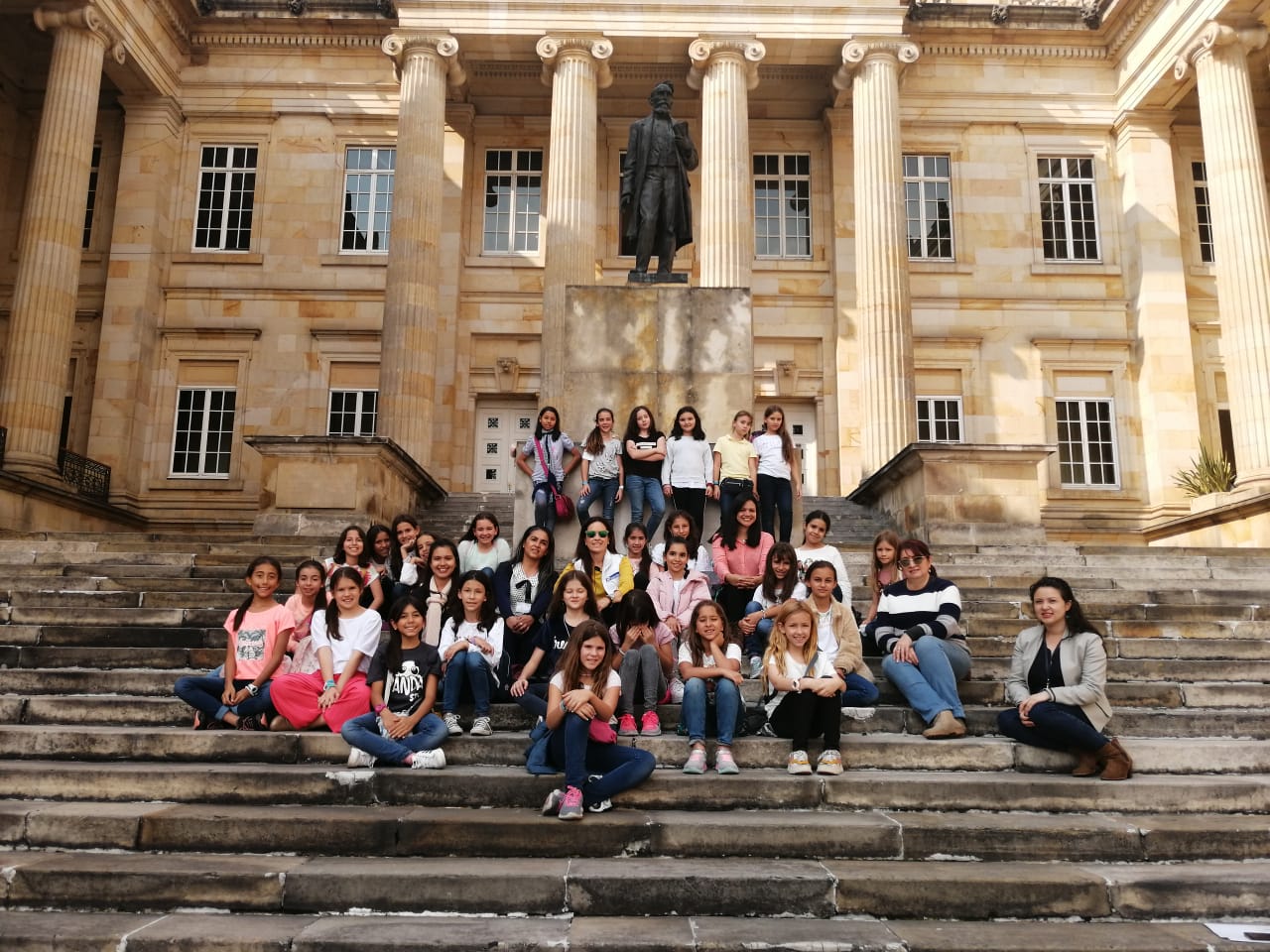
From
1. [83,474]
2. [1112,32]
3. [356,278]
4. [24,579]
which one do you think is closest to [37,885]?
[24,579]

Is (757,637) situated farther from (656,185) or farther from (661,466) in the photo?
(656,185)

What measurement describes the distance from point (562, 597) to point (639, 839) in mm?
1934

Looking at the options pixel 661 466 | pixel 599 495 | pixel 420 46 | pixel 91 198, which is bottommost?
pixel 599 495

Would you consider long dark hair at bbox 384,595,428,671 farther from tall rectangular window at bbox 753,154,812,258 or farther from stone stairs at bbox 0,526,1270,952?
tall rectangular window at bbox 753,154,812,258

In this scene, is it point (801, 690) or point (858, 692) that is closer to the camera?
point (801, 690)

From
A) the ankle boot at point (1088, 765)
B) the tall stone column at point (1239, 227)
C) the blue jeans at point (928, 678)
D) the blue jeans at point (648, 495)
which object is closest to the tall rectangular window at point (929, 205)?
the tall stone column at point (1239, 227)

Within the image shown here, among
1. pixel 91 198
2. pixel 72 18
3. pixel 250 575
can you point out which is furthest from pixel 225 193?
pixel 250 575

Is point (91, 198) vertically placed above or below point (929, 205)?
below

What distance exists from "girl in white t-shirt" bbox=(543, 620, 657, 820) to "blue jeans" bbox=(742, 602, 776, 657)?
1.59m

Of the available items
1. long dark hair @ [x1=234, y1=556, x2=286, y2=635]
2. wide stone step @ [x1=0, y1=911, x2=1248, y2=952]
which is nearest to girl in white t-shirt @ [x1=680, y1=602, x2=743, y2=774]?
wide stone step @ [x1=0, y1=911, x2=1248, y2=952]

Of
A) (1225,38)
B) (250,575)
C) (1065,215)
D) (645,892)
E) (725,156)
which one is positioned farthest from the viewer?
(1065,215)

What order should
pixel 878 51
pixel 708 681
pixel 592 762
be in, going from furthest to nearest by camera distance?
pixel 878 51, pixel 708 681, pixel 592 762

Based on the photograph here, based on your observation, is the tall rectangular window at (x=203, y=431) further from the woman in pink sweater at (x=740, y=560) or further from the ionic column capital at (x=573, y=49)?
the woman in pink sweater at (x=740, y=560)

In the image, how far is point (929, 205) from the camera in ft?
76.3
